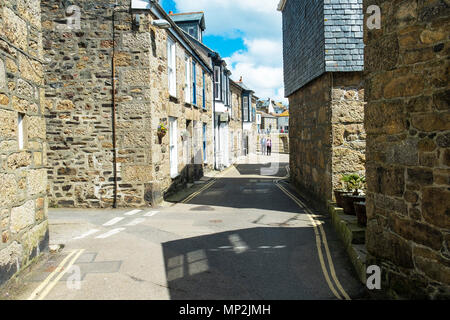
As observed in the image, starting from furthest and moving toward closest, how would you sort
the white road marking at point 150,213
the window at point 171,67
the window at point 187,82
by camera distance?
the window at point 187,82, the window at point 171,67, the white road marking at point 150,213

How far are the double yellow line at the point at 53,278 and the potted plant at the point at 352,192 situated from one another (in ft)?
16.9

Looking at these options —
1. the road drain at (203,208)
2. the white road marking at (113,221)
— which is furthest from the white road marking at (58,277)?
the road drain at (203,208)

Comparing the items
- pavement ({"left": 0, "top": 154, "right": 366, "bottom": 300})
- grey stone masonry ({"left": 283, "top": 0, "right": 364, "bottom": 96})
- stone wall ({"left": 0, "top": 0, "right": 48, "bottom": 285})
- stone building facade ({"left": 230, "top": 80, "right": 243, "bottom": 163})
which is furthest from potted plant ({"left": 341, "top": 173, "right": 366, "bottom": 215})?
stone building facade ({"left": 230, "top": 80, "right": 243, "bottom": 163})

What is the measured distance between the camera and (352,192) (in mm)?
7852

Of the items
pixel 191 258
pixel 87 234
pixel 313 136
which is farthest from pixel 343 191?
pixel 87 234

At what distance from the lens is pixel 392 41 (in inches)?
173

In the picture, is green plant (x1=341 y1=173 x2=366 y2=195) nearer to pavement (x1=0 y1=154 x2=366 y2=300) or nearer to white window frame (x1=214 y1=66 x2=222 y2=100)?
pavement (x1=0 y1=154 x2=366 y2=300)

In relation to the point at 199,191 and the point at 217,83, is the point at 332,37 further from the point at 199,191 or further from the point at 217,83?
the point at 217,83

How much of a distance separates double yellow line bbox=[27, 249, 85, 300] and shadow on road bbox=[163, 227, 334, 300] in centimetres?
148

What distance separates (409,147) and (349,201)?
Result: 329 centimetres

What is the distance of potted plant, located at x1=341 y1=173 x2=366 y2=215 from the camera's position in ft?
23.9

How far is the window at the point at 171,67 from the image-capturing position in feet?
42.4

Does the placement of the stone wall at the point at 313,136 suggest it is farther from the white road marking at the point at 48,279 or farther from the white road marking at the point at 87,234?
the white road marking at the point at 48,279
